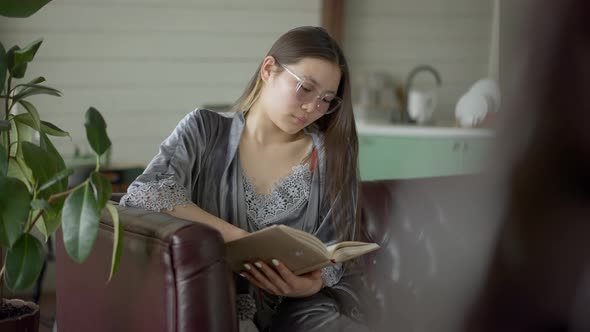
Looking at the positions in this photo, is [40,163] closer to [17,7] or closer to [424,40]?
[17,7]

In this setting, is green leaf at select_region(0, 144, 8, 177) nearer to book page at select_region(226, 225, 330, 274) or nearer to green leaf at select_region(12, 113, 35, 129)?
green leaf at select_region(12, 113, 35, 129)

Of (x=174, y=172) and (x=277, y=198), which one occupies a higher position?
(x=174, y=172)

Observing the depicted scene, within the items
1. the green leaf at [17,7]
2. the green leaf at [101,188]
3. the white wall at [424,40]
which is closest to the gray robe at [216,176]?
the green leaf at [101,188]

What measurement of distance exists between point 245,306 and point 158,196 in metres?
0.39

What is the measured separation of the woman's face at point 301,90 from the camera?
78.5 inches

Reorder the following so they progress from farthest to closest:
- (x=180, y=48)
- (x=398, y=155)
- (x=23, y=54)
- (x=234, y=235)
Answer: (x=180, y=48) < (x=398, y=155) < (x=234, y=235) < (x=23, y=54)

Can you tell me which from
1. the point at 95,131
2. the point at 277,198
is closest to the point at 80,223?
the point at 95,131

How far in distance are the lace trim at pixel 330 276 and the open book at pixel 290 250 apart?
0.28 metres

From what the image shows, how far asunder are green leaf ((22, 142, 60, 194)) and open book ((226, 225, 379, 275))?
44 centimetres

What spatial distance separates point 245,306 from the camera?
76.5 inches

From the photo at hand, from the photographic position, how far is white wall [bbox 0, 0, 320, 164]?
435cm

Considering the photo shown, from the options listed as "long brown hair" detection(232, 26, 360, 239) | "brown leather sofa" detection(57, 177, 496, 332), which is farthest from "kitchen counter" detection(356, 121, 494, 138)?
"long brown hair" detection(232, 26, 360, 239)

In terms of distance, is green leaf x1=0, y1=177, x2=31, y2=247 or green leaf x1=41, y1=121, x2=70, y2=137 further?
green leaf x1=41, y1=121, x2=70, y2=137

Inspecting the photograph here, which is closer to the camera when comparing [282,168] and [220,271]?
[220,271]
